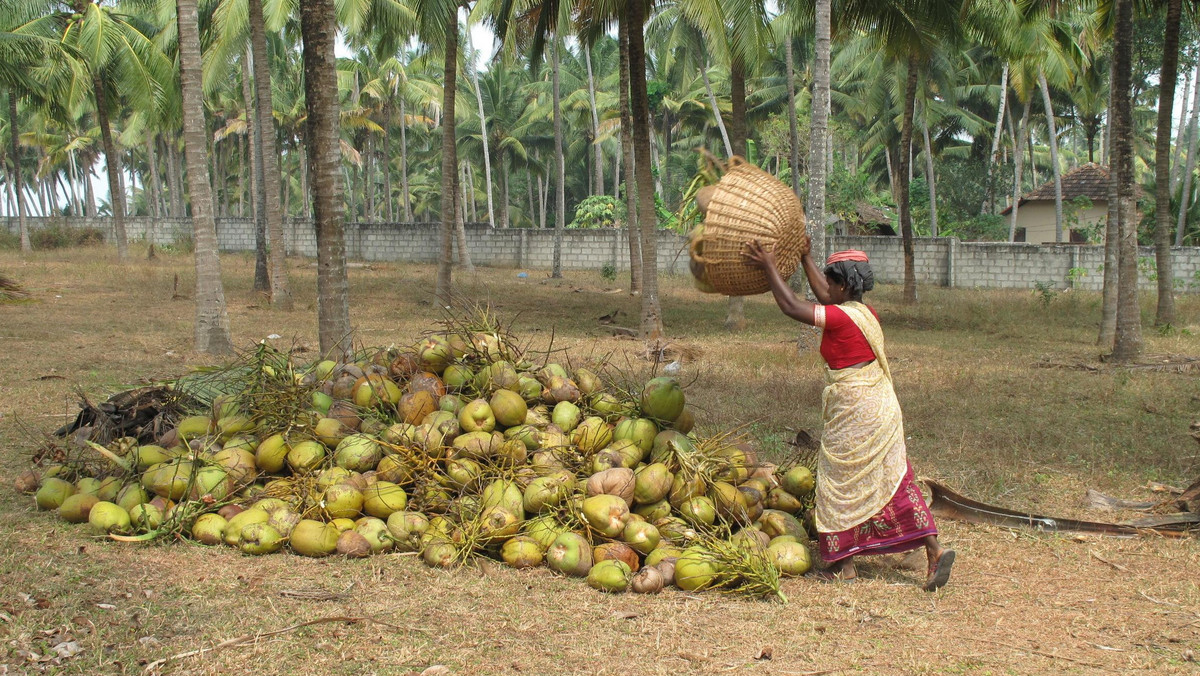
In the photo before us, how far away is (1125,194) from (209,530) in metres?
11.6

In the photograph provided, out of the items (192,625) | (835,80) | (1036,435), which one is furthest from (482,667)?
(835,80)

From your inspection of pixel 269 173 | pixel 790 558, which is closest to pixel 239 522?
pixel 790 558

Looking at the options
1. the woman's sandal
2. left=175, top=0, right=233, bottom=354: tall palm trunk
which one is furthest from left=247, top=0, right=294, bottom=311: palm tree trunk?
the woman's sandal

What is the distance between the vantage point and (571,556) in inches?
164

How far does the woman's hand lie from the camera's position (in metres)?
4.02

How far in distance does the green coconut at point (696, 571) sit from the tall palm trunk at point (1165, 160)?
12.4 m

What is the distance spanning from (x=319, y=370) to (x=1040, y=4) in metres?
13.8

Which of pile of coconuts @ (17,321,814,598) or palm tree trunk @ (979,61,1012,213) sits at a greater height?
palm tree trunk @ (979,61,1012,213)

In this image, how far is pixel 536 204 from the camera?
66688 millimetres

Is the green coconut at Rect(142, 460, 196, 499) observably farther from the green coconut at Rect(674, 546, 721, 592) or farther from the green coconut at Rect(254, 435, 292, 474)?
the green coconut at Rect(674, 546, 721, 592)

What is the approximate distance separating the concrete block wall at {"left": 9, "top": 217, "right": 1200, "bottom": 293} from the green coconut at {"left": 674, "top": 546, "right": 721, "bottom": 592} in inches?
709

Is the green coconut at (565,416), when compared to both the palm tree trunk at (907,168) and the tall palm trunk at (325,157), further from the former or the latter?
the palm tree trunk at (907,168)

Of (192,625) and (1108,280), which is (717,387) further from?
(1108,280)

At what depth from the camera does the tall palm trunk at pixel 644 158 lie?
42.1 ft
